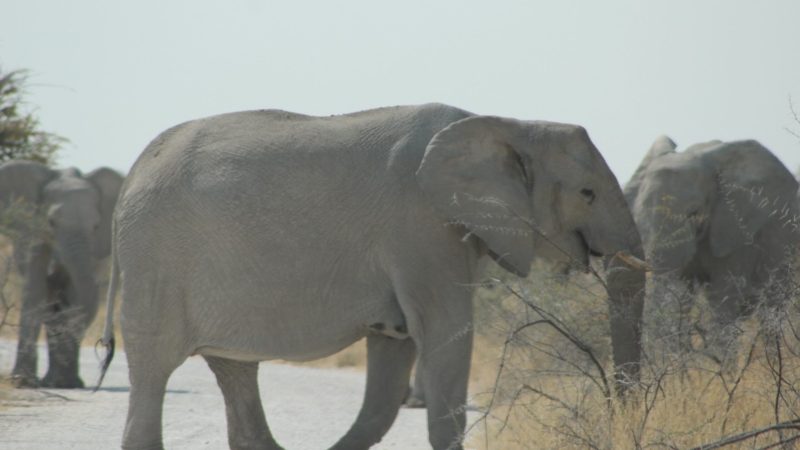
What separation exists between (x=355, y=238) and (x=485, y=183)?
87 centimetres

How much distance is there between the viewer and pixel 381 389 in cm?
1075

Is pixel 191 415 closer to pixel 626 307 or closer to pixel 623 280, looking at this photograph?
pixel 623 280

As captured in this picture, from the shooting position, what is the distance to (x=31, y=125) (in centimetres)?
2517

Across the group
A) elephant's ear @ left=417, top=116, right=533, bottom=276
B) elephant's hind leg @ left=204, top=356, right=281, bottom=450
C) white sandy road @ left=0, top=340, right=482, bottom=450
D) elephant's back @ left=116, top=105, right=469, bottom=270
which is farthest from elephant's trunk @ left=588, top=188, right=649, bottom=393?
white sandy road @ left=0, top=340, right=482, bottom=450

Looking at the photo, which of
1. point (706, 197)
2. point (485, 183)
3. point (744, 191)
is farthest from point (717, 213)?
point (485, 183)

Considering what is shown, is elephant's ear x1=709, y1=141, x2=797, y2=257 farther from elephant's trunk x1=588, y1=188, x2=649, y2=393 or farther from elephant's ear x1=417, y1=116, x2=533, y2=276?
elephant's ear x1=417, y1=116, x2=533, y2=276

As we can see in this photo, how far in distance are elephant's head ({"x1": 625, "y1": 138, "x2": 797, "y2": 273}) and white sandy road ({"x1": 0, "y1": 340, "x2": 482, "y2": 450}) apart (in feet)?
9.87

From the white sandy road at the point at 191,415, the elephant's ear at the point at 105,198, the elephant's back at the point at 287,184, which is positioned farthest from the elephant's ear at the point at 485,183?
the elephant's ear at the point at 105,198

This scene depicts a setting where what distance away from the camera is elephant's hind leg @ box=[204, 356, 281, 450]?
36.3 ft

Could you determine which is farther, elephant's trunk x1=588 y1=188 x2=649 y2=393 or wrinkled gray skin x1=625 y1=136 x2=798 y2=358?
wrinkled gray skin x1=625 y1=136 x2=798 y2=358

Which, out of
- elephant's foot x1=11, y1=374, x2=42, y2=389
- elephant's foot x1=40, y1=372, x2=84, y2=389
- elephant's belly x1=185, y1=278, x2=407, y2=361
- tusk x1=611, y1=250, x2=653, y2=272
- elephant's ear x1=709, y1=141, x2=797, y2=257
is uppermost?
elephant's ear x1=709, y1=141, x2=797, y2=257

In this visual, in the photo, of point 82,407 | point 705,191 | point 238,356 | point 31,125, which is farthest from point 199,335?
point 31,125

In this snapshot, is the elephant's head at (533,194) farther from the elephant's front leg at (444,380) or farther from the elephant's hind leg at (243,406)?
the elephant's hind leg at (243,406)

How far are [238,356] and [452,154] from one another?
1.92m
